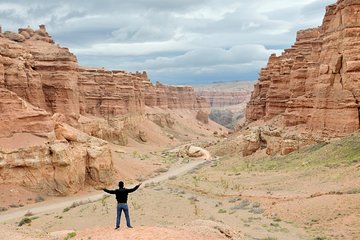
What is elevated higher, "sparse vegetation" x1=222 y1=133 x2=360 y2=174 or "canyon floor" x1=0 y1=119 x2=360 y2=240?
"sparse vegetation" x1=222 y1=133 x2=360 y2=174

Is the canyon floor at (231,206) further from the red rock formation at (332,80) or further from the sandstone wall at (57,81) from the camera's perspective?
the sandstone wall at (57,81)

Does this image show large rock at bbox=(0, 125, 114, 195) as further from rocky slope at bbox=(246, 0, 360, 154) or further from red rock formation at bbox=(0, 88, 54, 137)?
rocky slope at bbox=(246, 0, 360, 154)

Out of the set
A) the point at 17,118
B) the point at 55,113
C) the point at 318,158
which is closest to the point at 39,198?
the point at 17,118

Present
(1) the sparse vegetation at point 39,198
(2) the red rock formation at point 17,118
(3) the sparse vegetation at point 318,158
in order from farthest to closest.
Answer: (2) the red rock formation at point 17,118 < (3) the sparse vegetation at point 318,158 < (1) the sparse vegetation at point 39,198

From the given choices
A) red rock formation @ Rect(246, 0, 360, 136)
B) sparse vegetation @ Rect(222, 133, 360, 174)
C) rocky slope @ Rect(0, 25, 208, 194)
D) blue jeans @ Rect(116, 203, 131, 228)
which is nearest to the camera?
blue jeans @ Rect(116, 203, 131, 228)

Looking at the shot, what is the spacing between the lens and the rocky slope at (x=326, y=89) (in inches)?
1455

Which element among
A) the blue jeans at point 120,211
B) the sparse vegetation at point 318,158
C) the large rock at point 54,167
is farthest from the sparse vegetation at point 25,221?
the sparse vegetation at point 318,158

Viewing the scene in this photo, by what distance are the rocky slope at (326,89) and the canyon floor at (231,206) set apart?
2.48m

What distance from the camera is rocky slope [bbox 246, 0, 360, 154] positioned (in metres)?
37.0

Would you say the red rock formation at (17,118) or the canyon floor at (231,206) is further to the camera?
the red rock formation at (17,118)

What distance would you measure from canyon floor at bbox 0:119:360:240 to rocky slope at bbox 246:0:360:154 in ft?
8.14

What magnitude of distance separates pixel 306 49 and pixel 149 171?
25.3 metres

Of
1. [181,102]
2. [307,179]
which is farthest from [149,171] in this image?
[181,102]

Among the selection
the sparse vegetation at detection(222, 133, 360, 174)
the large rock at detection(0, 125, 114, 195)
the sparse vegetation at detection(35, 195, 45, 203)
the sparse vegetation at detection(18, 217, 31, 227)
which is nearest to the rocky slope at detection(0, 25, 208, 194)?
the large rock at detection(0, 125, 114, 195)
